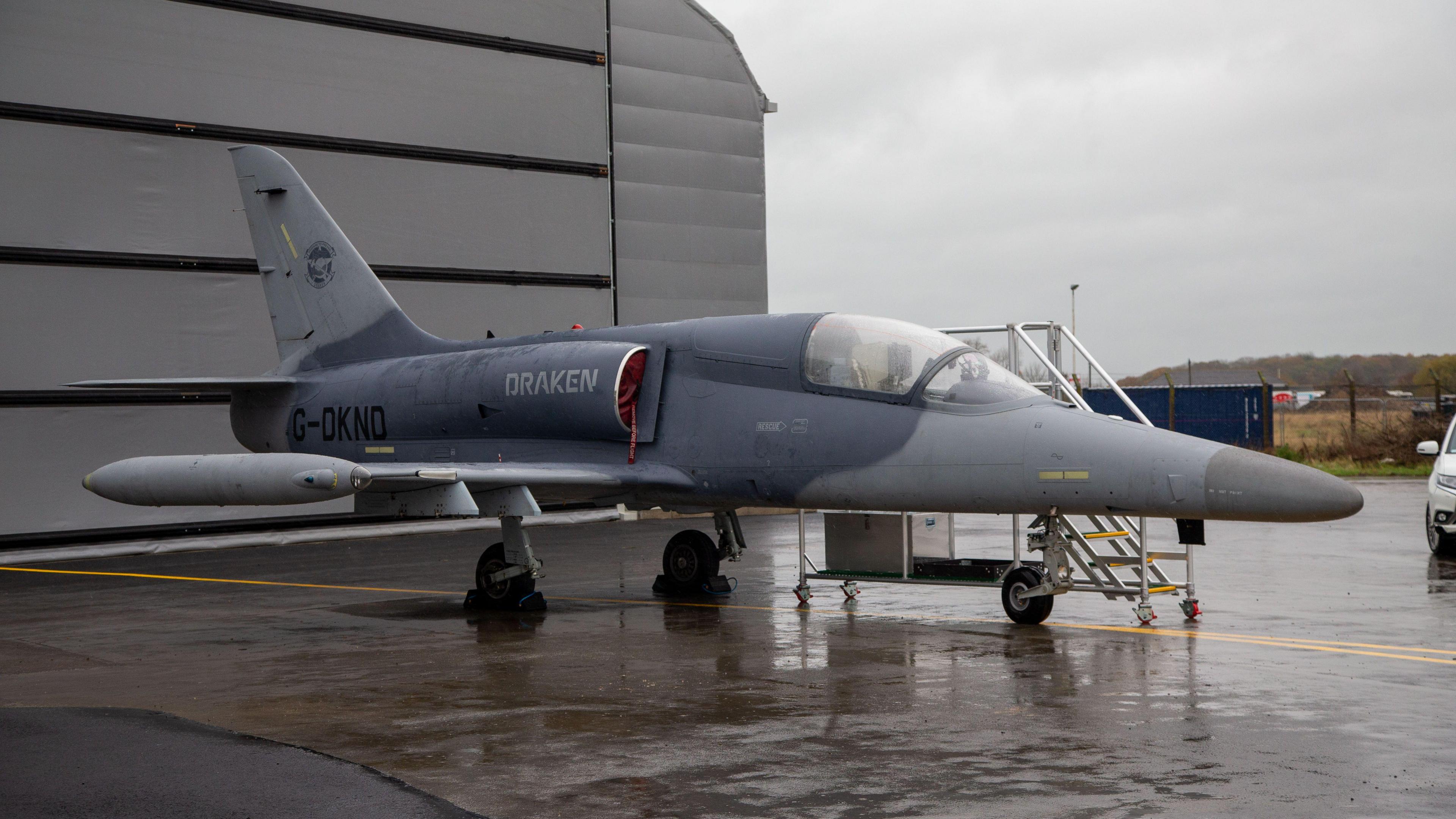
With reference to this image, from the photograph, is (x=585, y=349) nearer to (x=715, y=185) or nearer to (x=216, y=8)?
(x=216, y=8)

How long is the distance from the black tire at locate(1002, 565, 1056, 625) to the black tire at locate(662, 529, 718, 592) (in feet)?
10.7

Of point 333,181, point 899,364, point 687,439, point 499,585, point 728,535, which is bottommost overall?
point 499,585

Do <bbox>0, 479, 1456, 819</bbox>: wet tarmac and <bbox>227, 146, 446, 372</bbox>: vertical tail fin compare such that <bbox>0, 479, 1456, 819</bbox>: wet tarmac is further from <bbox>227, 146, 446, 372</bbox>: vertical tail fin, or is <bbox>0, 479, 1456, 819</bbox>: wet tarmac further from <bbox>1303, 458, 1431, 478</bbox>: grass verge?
<bbox>1303, 458, 1431, 478</bbox>: grass verge

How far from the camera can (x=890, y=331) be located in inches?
423

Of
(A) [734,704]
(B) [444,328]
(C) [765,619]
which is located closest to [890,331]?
(C) [765,619]

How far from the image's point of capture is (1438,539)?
14.5 m

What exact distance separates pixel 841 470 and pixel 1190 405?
34956 millimetres

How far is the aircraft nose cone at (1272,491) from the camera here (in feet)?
27.8

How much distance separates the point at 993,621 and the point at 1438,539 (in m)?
6.87

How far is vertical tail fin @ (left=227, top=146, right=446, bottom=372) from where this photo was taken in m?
14.6

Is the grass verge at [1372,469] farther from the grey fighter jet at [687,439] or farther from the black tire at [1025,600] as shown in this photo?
the grey fighter jet at [687,439]

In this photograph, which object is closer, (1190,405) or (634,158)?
(634,158)

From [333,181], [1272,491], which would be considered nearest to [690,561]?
[1272,491]

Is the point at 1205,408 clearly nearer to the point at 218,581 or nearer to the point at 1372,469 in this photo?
the point at 1372,469
